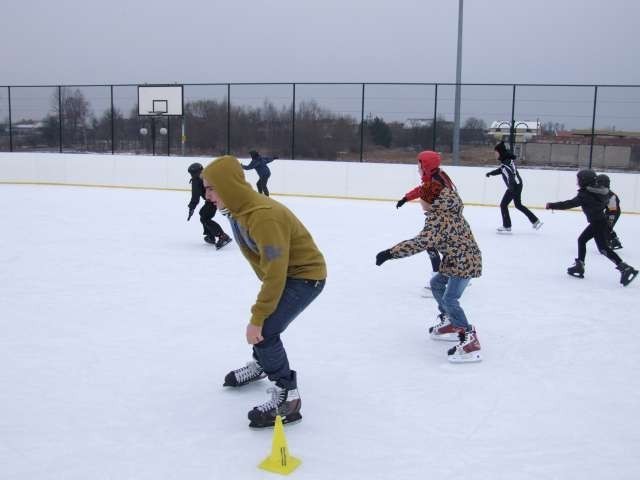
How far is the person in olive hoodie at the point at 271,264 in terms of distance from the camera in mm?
2812

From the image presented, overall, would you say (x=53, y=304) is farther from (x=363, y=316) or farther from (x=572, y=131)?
(x=572, y=131)

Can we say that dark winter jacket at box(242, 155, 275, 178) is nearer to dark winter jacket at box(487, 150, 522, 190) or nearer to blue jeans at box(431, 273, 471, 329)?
dark winter jacket at box(487, 150, 522, 190)

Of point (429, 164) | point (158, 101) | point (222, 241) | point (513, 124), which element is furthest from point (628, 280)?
point (158, 101)

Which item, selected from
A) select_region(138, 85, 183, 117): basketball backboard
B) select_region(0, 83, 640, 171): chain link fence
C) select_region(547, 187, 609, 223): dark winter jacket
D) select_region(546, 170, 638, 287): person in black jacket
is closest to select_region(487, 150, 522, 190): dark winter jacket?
select_region(546, 170, 638, 287): person in black jacket

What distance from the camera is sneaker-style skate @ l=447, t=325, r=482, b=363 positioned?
4309mm

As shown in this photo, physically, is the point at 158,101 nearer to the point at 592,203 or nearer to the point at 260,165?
the point at 260,165

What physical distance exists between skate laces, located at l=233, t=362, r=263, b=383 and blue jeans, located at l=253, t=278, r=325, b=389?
0.55 metres

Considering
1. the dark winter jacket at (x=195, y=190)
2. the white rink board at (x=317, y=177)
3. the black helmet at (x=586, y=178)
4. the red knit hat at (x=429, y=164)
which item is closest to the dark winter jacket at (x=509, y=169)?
the black helmet at (x=586, y=178)

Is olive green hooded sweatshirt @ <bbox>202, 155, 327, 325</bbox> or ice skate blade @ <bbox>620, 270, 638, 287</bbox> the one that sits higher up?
olive green hooded sweatshirt @ <bbox>202, 155, 327, 325</bbox>

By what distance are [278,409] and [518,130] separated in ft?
47.4

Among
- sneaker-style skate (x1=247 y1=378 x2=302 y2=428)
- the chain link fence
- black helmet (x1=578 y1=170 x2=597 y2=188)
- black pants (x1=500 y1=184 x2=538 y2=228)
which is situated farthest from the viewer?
the chain link fence

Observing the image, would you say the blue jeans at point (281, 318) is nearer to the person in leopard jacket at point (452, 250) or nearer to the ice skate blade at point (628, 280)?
the person in leopard jacket at point (452, 250)

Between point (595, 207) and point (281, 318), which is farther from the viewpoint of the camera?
point (595, 207)

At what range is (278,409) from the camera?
129 inches
